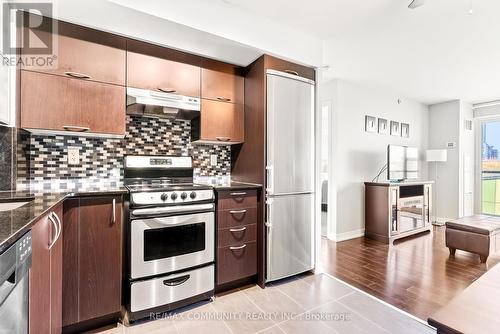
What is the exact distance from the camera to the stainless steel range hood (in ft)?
6.89

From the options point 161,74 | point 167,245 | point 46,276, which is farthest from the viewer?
point 161,74

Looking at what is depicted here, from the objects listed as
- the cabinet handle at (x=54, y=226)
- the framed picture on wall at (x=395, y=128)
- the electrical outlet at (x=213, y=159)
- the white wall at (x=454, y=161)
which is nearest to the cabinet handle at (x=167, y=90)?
the electrical outlet at (x=213, y=159)

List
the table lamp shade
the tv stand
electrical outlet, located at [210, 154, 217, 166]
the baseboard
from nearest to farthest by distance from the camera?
electrical outlet, located at [210, 154, 217, 166] < the tv stand < the baseboard < the table lamp shade

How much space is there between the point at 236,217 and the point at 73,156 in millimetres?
1504

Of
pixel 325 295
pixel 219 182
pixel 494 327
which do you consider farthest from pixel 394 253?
pixel 494 327

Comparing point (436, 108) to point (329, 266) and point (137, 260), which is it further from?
point (137, 260)

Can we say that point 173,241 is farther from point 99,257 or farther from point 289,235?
point 289,235

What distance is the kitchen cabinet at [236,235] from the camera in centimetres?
225

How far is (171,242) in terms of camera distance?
2006 mm

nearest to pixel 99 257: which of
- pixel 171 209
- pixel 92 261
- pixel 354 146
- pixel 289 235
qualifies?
pixel 92 261

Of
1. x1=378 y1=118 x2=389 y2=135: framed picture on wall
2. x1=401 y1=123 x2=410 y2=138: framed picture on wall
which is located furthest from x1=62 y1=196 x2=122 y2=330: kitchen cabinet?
x1=401 y1=123 x2=410 y2=138: framed picture on wall

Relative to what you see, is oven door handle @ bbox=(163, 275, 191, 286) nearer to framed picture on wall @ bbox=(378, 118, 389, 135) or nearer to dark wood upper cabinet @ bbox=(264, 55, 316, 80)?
dark wood upper cabinet @ bbox=(264, 55, 316, 80)

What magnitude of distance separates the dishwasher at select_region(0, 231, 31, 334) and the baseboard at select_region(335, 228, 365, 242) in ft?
12.2

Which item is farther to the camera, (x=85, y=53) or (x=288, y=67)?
(x=288, y=67)
